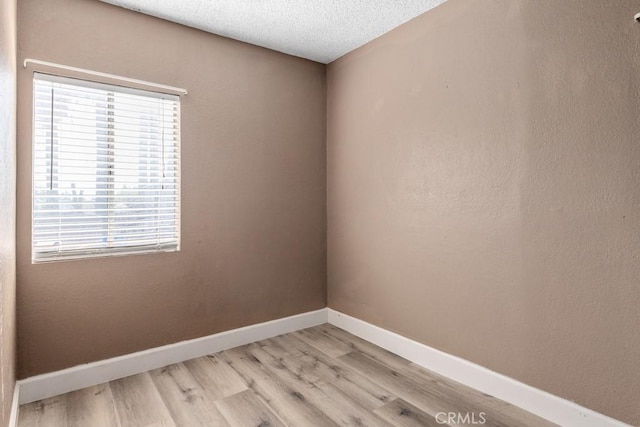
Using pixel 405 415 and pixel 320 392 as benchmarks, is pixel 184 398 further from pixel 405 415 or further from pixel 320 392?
pixel 405 415

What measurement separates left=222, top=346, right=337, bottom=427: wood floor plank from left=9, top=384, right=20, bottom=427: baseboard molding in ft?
3.81

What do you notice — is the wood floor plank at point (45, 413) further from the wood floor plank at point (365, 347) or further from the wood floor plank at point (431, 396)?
the wood floor plank at point (365, 347)

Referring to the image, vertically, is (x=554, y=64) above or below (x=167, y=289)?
above

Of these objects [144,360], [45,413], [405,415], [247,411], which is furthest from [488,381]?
[45,413]

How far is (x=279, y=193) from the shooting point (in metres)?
3.06

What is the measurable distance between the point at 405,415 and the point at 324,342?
3.56 ft

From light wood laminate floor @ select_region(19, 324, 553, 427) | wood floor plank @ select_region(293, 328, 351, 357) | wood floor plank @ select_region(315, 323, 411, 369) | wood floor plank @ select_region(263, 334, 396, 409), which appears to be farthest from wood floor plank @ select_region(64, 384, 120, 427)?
wood floor plank @ select_region(315, 323, 411, 369)

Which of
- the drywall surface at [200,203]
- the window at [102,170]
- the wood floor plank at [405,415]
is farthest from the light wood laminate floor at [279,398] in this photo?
the window at [102,170]

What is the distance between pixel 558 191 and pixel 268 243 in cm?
208

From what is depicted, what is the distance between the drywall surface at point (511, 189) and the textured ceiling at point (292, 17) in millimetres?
171

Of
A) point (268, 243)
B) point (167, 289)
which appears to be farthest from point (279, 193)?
point (167, 289)

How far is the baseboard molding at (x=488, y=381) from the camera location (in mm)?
1752

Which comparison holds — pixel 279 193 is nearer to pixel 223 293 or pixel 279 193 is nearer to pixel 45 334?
pixel 223 293

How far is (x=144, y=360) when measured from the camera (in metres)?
2.41
